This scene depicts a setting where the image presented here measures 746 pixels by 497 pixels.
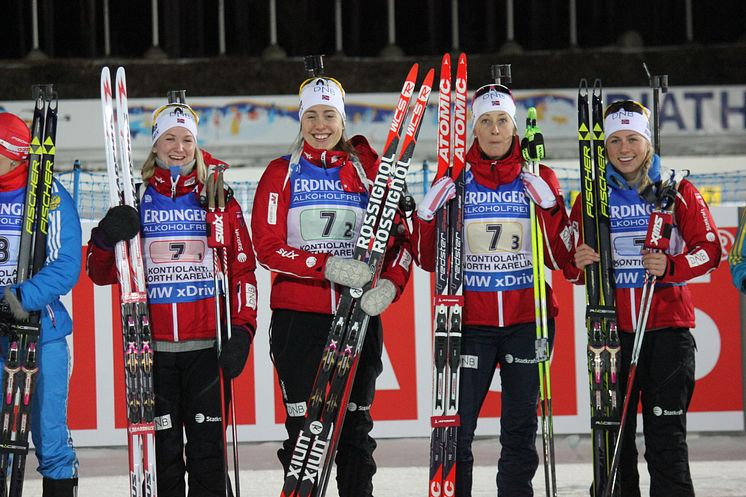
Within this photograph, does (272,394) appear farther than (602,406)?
Yes

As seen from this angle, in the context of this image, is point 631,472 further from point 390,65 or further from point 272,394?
point 390,65

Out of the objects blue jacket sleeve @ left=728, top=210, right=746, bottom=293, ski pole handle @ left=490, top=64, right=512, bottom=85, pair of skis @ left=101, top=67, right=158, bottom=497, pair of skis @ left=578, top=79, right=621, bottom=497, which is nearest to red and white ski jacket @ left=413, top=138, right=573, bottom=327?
pair of skis @ left=578, top=79, right=621, bottom=497

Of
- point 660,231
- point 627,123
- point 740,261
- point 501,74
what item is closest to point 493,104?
point 501,74

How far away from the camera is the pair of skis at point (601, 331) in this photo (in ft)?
12.7

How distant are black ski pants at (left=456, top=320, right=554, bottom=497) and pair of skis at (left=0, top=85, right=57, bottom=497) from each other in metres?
1.47

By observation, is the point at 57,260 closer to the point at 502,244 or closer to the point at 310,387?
the point at 310,387

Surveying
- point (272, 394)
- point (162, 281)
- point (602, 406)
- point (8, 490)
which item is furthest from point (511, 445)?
point (272, 394)

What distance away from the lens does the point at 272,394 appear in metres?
5.87

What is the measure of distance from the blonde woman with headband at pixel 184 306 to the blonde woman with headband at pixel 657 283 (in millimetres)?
1245

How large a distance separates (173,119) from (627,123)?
1660 millimetres

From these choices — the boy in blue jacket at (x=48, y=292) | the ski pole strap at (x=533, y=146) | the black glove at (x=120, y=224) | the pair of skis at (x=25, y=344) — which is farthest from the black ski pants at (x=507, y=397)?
the pair of skis at (x=25, y=344)

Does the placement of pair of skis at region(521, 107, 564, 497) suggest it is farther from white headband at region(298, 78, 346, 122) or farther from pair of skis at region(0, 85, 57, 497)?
pair of skis at region(0, 85, 57, 497)

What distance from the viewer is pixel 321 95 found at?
392cm

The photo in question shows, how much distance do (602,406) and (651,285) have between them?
470 millimetres
